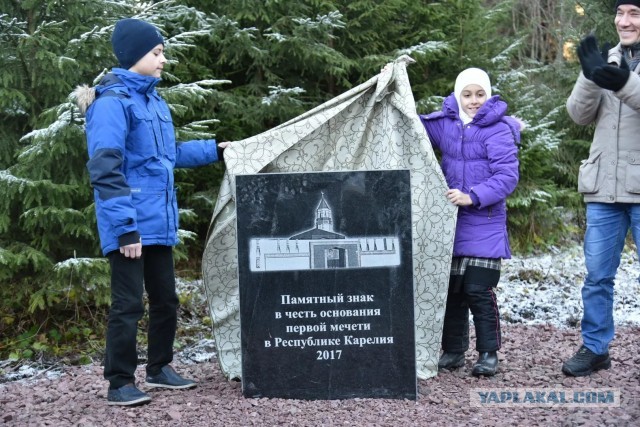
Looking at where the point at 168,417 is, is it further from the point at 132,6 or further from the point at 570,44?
the point at 570,44

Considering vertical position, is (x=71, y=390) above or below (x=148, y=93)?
below

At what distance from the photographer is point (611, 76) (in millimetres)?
4520

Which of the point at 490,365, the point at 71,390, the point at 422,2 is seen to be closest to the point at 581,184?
the point at 490,365

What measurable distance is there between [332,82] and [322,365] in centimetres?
455

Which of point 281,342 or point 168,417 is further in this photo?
point 281,342

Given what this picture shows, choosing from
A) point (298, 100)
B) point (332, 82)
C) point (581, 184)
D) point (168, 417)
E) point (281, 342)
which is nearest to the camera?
point (168, 417)

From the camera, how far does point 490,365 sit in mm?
5168

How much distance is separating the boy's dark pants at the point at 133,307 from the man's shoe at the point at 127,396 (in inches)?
1.3

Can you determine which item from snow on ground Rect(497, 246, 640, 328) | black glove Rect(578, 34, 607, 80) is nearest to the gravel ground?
snow on ground Rect(497, 246, 640, 328)

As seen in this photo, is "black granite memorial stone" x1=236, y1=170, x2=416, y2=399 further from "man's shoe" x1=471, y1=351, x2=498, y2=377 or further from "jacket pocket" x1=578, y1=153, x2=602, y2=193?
"jacket pocket" x1=578, y1=153, x2=602, y2=193

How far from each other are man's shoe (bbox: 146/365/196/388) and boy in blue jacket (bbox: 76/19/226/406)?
33 centimetres

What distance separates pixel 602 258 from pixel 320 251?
1.78 meters

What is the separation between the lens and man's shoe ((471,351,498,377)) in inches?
203

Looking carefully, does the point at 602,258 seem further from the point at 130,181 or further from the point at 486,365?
the point at 130,181
